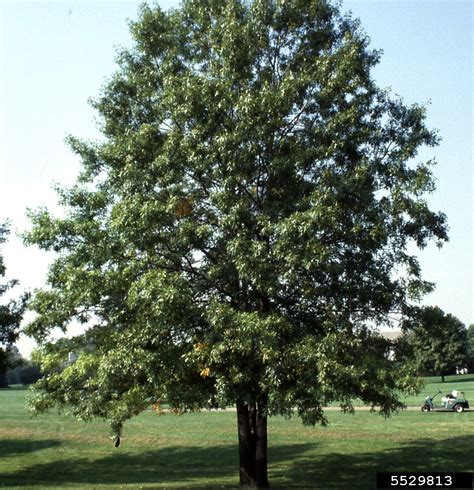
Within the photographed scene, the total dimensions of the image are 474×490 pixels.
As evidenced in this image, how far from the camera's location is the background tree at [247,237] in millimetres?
17109

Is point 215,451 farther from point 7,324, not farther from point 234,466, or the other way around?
point 7,324

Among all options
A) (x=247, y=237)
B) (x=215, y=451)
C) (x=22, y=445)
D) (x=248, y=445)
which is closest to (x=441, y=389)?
(x=215, y=451)

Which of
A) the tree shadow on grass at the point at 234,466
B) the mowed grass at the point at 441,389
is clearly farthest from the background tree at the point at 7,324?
the mowed grass at the point at 441,389

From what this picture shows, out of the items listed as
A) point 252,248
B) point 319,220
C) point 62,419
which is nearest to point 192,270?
point 252,248

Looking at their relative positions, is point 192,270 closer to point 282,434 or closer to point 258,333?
point 258,333

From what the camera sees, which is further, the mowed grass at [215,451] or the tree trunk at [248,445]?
the mowed grass at [215,451]

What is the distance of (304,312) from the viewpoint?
19219 millimetres

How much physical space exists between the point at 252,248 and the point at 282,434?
70.1ft

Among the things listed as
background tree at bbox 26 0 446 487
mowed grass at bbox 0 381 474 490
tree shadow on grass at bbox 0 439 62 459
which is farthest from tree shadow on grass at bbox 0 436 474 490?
background tree at bbox 26 0 446 487

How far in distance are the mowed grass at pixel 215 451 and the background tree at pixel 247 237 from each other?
24.2ft

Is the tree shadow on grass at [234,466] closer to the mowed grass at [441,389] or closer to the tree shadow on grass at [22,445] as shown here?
the tree shadow on grass at [22,445]

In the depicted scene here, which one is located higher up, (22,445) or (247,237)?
(247,237)

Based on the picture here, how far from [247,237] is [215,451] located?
18.3 m

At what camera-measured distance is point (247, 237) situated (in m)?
18.2
